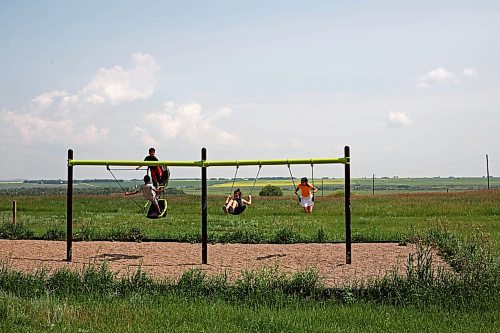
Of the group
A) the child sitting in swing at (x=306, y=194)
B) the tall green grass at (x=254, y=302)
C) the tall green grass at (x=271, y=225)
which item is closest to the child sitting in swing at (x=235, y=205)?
the child sitting in swing at (x=306, y=194)

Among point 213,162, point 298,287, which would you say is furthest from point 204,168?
point 298,287

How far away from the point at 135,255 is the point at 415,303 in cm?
697

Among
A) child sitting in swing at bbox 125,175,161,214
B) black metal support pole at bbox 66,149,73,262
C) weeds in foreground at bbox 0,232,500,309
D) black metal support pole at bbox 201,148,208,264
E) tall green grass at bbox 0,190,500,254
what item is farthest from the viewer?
tall green grass at bbox 0,190,500,254

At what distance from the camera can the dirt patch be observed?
11594mm

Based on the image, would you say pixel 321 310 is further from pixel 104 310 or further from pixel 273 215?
pixel 273 215

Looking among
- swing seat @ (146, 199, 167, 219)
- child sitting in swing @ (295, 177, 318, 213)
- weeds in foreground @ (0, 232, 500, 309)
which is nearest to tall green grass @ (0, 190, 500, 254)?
child sitting in swing @ (295, 177, 318, 213)

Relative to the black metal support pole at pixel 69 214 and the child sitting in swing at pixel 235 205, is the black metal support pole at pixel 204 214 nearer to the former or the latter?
the child sitting in swing at pixel 235 205

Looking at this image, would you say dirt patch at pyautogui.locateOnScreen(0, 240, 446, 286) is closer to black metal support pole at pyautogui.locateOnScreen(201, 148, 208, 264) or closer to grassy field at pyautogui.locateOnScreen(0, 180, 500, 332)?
black metal support pole at pyautogui.locateOnScreen(201, 148, 208, 264)

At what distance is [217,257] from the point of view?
13438mm

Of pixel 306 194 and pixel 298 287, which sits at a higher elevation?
pixel 306 194

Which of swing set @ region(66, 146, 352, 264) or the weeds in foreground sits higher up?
→ swing set @ region(66, 146, 352, 264)

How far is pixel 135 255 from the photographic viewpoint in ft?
45.1

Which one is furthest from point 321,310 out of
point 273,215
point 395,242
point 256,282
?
point 273,215

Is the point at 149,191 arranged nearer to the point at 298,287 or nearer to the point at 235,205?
the point at 235,205
